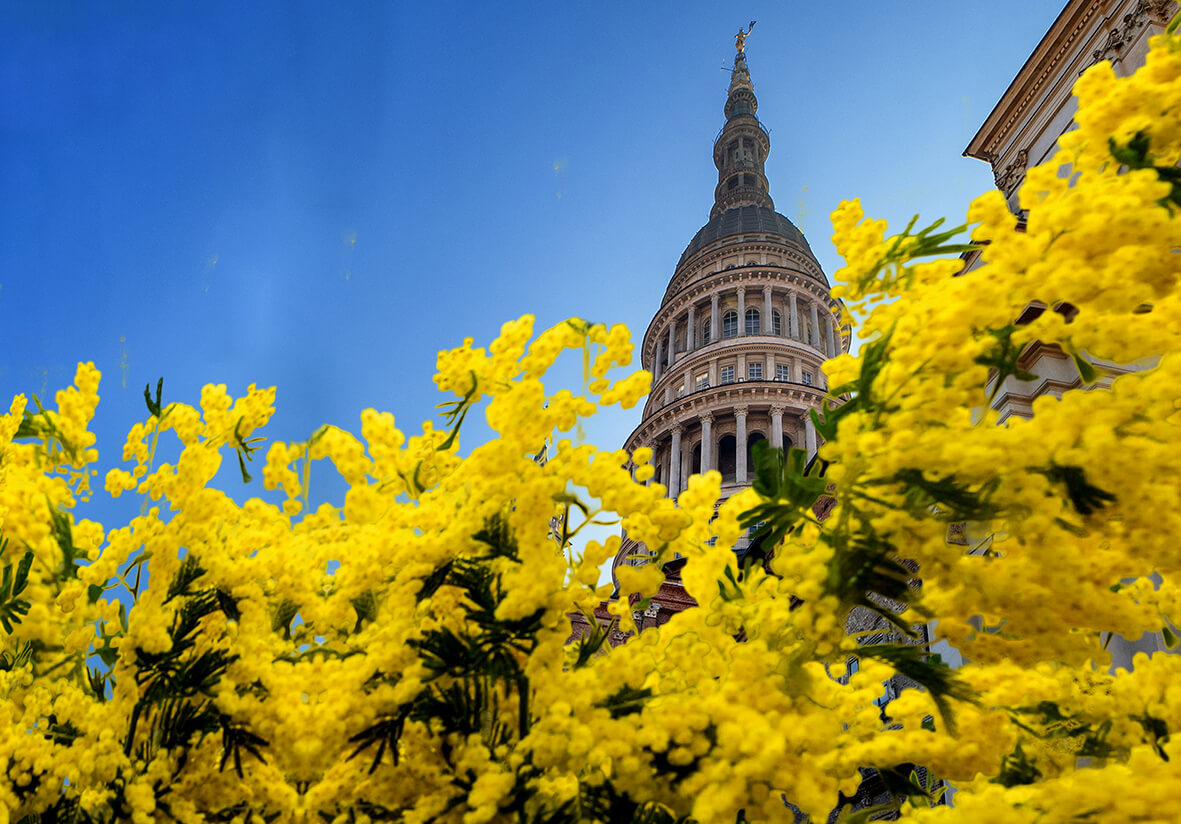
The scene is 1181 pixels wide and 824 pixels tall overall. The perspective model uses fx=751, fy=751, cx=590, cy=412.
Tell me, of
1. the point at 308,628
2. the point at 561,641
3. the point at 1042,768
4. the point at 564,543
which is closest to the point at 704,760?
the point at 561,641

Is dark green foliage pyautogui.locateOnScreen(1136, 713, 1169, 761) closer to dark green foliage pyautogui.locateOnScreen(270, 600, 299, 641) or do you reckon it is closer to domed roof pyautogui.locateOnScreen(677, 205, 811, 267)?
dark green foliage pyautogui.locateOnScreen(270, 600, 299, 641)

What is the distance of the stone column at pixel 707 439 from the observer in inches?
1486

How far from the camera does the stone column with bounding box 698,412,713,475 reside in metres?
37.8

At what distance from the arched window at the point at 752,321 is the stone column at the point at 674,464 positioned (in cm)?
825

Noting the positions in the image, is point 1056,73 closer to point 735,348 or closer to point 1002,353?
point 1002,353

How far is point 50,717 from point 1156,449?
19.4 ft

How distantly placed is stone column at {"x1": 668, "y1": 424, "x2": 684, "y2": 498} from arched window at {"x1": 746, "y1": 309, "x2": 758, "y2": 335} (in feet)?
27.1

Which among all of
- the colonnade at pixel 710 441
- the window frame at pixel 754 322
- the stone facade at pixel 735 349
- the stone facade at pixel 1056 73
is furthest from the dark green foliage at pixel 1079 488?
the window frame at pixel 754 322

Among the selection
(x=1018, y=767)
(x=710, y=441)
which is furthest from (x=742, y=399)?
(x=1018, y=767)

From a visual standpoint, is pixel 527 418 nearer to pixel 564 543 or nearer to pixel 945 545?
pixel 564 543

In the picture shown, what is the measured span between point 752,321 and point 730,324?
1345 millimetres

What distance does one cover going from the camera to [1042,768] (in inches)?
190

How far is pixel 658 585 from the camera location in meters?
4.00

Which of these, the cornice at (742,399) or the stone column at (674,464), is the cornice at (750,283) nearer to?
the cornice at (742,399)
